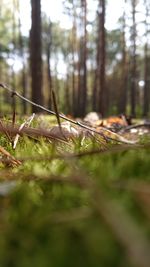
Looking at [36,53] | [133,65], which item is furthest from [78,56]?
[36,53]

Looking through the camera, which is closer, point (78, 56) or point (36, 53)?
point (36, 53)

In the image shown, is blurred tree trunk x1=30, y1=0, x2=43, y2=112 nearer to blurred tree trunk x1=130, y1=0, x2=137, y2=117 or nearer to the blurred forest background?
the blurred forest background

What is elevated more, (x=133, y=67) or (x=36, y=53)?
(x=36, y=53)

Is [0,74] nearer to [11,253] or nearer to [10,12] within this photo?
[10,12]

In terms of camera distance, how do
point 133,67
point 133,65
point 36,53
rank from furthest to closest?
point 133,65 < point 133,67 < point 36,53

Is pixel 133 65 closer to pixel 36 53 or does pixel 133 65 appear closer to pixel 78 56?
pixel 78 56

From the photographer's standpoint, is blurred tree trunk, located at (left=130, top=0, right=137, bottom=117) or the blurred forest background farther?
blurred tree trunk, located at (left=130, top=0, right=137, bottom=117)

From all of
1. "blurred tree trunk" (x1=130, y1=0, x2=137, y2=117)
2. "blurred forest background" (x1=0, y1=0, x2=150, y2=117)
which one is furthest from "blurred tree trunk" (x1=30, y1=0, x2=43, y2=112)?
"blurred tree trunk" (x1=130, y1=0, x2=137, y2=117)

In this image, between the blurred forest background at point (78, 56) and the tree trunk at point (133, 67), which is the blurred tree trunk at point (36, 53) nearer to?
the blurred forest background at point (78, 56)

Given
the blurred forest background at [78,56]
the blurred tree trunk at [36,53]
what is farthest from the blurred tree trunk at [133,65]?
the blurred tree trunk at [36,53]
